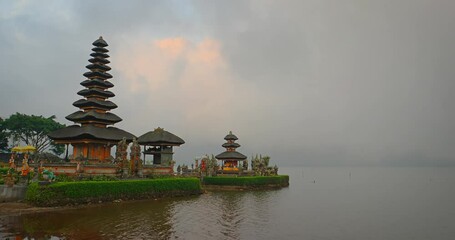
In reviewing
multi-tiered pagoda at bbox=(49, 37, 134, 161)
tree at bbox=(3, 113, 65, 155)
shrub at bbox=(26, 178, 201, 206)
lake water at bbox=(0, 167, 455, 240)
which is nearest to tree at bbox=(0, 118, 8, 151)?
tree at bbox=(3, 113, 65, 155)

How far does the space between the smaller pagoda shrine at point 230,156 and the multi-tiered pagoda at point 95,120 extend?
73.4ft

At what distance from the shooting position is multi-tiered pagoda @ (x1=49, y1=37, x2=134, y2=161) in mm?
38875

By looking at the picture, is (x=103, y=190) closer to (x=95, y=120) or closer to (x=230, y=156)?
(x=95, y=120)

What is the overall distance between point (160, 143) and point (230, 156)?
1792 centimetres

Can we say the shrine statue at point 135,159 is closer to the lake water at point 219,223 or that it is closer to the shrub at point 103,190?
the shrub at point 103,190

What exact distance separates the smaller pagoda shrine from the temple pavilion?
48.2 feet

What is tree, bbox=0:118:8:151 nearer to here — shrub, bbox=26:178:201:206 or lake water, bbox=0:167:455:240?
shrub, bbox=26:178:201:206

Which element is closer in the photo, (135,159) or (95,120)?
(135,159)

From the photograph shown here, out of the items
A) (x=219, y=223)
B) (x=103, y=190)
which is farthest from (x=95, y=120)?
(x=219, y=223)

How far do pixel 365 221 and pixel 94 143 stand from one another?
95.2 feet

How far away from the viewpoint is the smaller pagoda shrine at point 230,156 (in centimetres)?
6181

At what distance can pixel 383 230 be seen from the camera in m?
24.7

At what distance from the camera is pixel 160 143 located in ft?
155

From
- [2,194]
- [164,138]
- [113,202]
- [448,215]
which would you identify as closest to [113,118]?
[164,138]
